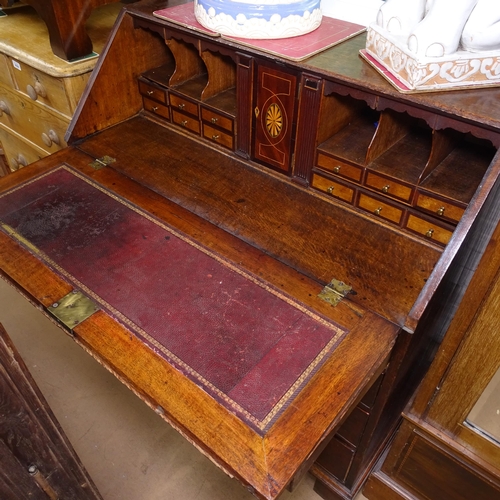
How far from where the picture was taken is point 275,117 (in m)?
1.38

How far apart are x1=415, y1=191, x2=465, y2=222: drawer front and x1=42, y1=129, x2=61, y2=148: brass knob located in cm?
152

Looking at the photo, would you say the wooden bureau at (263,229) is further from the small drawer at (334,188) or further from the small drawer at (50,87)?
the small drawer at (50,87)

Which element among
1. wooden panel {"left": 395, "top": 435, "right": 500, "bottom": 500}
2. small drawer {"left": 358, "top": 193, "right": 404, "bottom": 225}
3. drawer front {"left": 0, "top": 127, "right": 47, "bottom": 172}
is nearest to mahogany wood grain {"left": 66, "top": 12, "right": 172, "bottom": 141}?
drawer front {"left": 0, "top": 127, "right": 47, "bottom": 172}

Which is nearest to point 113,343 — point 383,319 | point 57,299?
point 57,299

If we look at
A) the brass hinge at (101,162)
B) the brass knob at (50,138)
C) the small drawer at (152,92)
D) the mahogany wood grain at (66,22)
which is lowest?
the brass knob at (50,138)

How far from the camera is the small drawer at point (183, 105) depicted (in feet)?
5.25

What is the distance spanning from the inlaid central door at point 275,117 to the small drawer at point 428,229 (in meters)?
0.41

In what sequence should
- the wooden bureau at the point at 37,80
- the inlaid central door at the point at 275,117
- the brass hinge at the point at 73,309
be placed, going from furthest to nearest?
the wooden bureau at the point at 37,80
the inlaid central door at the point at 275,117
the brass hinge at the point at 73,309

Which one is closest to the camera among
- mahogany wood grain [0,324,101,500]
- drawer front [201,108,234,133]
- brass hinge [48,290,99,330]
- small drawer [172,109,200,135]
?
mahogany wood grain [0,324,101,500]

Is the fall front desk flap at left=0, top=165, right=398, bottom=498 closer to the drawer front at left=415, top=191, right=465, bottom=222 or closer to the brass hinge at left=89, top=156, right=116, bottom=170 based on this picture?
the brass hinge at left=89, top=156, right=116, bottom=170

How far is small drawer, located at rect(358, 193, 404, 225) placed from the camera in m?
1.26

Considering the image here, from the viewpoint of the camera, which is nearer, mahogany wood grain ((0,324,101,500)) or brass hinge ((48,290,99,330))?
mahogany wood grain ((0,324,101,500))

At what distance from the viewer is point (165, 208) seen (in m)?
1.39


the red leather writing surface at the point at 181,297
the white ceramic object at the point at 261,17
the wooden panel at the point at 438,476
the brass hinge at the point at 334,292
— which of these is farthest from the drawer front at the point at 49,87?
the wooden panel at the point at 438,476
